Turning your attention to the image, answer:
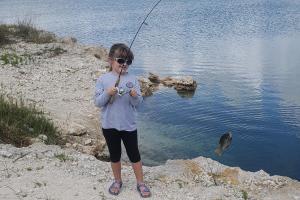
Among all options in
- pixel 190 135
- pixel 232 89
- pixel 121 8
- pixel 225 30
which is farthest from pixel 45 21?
pixel 190 135

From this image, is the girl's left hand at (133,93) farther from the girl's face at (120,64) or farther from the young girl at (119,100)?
the girl's face at (120,64)

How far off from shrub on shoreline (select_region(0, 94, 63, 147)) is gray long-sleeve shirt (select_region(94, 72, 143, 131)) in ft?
9.08

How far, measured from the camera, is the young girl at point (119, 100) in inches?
224

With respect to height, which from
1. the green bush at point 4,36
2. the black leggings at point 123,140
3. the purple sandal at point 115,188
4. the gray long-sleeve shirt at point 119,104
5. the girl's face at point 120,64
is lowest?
the purple sandal at point 115,188

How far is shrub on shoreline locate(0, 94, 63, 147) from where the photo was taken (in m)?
8.12

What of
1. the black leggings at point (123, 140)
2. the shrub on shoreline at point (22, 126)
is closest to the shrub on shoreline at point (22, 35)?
the shrub on shoreline at point (22, 126)

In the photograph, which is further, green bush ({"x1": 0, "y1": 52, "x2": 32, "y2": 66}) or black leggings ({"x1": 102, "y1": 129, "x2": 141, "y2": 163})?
green bush ({"x1": 0, "y1": 52, "x2": 32, "y2": 66})

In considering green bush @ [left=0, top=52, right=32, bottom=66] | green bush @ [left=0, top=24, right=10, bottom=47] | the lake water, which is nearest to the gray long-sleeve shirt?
the lake water

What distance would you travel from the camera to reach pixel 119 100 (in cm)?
575

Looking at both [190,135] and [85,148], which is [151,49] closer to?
[190,135]

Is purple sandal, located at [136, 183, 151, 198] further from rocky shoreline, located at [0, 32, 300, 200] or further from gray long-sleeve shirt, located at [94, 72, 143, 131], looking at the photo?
gray long-sleeve shirt, located at [94, 72, 143, 131]

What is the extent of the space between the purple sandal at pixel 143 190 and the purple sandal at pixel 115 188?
9.6 inches

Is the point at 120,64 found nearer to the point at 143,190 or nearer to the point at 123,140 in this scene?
the point at 123,140

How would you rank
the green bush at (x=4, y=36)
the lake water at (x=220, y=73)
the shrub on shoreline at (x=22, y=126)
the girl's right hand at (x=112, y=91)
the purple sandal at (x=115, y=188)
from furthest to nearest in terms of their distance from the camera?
the green bush at (x=4, y=36) → the lake water at (x=220, y=73) → the shrub on shoreline at (x=22, y=126) → the purple sandal at (x=115, y=188) → the girl's right hand at (x=112, y=91)
